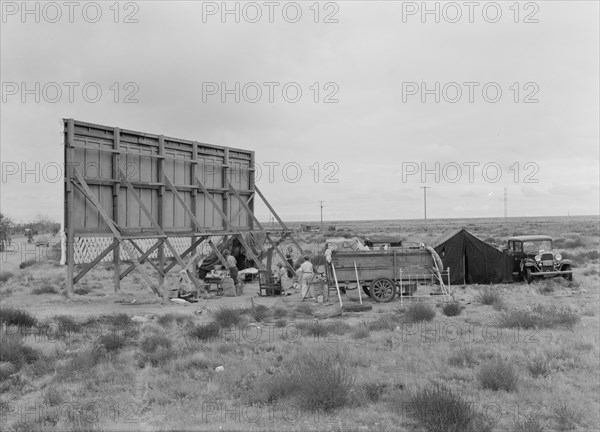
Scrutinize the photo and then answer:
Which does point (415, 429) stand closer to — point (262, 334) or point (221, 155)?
point (262, 334)

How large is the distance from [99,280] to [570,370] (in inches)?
877

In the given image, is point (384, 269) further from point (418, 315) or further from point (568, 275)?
point (568, 275)

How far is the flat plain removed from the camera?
6.86m

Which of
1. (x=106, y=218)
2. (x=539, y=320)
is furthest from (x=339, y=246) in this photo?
(x=106, y=218)

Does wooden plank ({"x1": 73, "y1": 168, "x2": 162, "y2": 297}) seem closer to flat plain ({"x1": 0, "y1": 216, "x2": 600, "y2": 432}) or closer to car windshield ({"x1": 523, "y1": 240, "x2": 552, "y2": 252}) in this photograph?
flat plain ({"x1": 0, "y1": 216, "x2": 600, "y2": 432})

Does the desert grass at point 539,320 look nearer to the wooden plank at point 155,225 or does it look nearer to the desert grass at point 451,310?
the desert grass at point 451,310

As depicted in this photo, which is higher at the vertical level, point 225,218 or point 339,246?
point 225,218

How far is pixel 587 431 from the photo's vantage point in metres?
6.61

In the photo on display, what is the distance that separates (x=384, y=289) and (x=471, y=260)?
257 inches

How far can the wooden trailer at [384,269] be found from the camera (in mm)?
17078

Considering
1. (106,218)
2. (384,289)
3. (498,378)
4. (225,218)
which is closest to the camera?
(498,378)

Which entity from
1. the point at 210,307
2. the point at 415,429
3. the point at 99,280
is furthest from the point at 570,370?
the point at 99,280

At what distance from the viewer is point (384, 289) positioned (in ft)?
56.6

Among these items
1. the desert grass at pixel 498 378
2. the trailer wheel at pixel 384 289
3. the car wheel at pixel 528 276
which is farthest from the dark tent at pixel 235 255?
the desert grass at pixel 498 378
